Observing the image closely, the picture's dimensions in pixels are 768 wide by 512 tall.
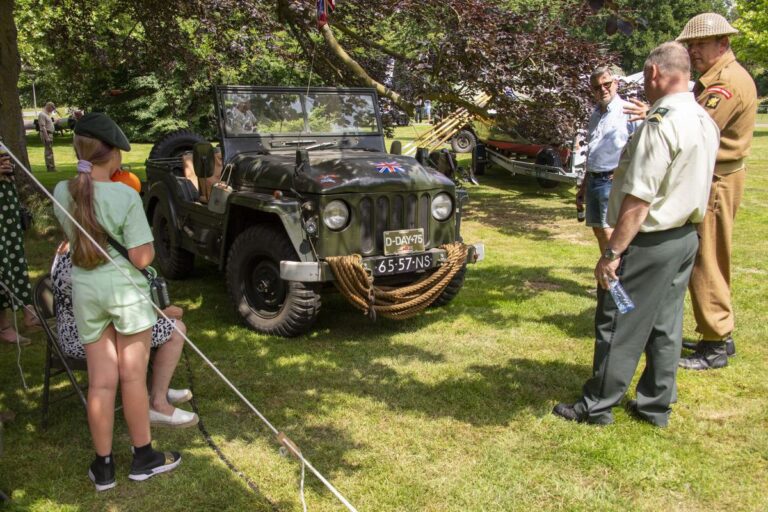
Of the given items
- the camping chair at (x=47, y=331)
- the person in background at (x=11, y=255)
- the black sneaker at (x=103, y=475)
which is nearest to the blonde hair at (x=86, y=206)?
the camping chair at (x=47, y=331)

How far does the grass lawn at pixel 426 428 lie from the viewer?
3088 millimetres

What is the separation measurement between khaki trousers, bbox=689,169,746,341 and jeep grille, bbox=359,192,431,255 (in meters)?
1.98

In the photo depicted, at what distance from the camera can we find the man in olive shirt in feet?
10.6

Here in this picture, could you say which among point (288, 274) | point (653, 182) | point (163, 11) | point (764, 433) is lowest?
point (764, 433)

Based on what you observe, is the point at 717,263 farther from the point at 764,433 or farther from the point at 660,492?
the point at 660,492

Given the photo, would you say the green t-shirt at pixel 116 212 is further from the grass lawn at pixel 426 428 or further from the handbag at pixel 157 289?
the grass lawn at pixel 426 428

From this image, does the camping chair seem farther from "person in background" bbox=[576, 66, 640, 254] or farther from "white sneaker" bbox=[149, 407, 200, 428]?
"person in background" bbox=[576, 66, 640, 254]

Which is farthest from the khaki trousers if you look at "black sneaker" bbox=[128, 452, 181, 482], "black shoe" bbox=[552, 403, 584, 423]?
"black sneaker" bbox=[128, 452, 181, 482]

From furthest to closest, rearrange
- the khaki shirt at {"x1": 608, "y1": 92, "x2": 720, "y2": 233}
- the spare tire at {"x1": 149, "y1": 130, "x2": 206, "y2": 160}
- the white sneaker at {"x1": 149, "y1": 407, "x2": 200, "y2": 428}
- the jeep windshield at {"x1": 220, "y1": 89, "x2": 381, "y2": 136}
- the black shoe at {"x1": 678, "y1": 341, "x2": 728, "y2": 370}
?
1. the spare tire at {"x1": 149, "y1": 130, "x2": 206, "y2": 160}
2. the jeep windshield at {"x1": 220, "y1": 89, "x2": 381, "y2": 136}
3. the black shoe at {"x1": 678, "y1": 341, "x2": 728, "y2": 370}
4. the white sneaker at {"x1": 149, "y1": 407, "x2": 200, "y2": 428}
5. the khaki shirt at {"x1": 608, "y1": 92, "x2": 720, "y2": 233}

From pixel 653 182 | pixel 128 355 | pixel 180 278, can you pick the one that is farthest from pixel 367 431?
pixel 180 278

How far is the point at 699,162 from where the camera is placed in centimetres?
328

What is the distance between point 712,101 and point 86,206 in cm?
359

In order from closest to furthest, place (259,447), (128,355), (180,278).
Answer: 1. (128,355)
2. (259,447)
3. (180,278)

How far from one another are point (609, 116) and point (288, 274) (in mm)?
2986
